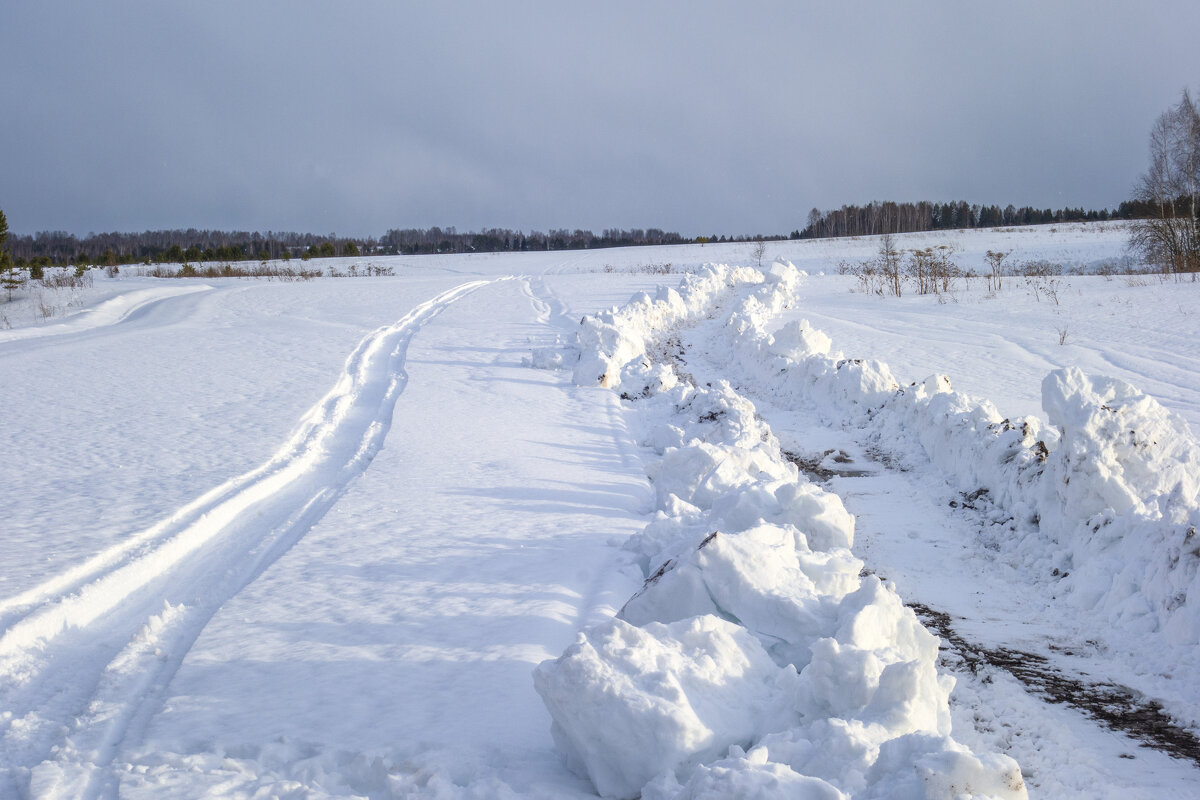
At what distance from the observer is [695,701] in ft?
9.33

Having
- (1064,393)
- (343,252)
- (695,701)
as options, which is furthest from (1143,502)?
(343,252)

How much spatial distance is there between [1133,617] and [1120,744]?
120cm

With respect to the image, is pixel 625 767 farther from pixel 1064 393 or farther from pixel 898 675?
pixel 1064 393

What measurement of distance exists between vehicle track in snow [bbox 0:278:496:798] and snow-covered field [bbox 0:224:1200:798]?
2 cm

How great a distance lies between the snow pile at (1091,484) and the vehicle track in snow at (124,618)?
5.12 m

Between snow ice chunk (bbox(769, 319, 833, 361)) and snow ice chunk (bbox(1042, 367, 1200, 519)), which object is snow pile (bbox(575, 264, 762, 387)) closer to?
snow ice chunk (bbox(769, 319, 833, 361))

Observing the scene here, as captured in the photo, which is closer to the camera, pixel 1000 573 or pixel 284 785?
pixel 284 785

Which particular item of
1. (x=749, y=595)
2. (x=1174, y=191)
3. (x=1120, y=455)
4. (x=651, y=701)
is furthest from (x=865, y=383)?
(x=1174, y=191)

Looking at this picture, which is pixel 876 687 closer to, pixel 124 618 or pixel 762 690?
pixel 762 690

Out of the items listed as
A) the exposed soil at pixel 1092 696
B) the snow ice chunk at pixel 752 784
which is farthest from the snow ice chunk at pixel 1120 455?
the snow ice chunk at pixel 752 784

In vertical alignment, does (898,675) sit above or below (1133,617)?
above

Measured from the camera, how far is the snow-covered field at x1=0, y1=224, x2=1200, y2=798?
2.82 meters

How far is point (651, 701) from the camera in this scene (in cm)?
274

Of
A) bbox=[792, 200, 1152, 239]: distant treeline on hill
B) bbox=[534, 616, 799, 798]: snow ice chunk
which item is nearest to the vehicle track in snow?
bbox=[534, 616, 799, 798]: snow ice chunk
